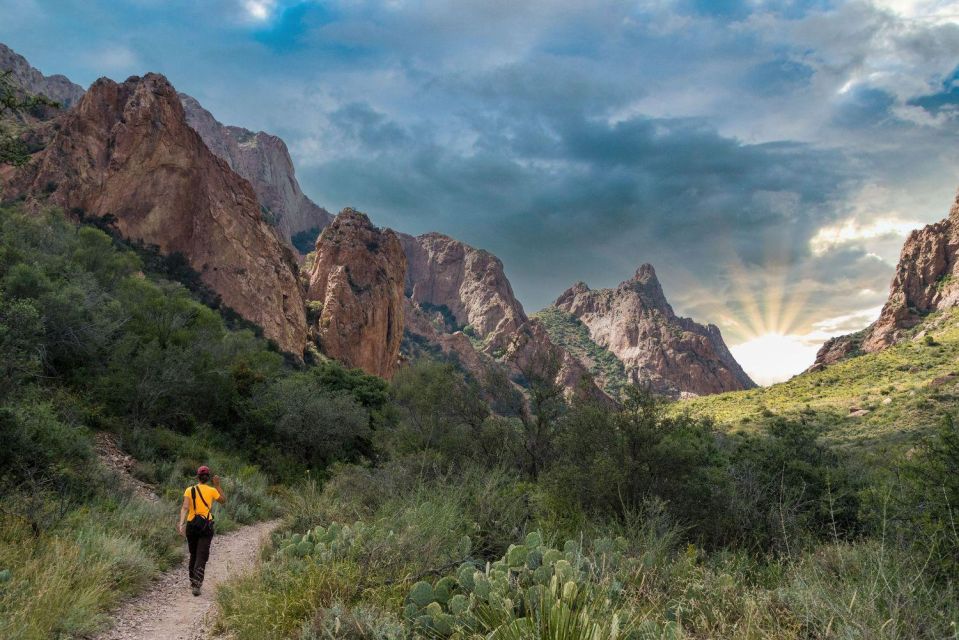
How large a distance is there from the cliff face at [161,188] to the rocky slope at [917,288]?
274 feet

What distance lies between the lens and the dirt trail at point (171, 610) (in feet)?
17.4

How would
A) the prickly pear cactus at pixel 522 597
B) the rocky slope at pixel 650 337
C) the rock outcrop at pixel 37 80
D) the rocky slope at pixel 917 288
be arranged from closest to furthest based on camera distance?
1. the prickly pear cactus at pixel 522 597
2. the rocky slope at pixel 917 288
3. the rock outcrop at pixel 37 80
4. the rocky slope at pixel 650 337

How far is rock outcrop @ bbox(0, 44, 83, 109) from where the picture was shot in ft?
312

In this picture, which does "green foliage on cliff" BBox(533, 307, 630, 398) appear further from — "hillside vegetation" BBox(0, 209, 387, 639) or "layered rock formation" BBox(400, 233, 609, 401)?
"hillside vegetation" BBox(0, 209, 387, 639)

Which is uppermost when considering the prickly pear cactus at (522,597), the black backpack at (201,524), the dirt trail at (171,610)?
the prickly pear cactus at (522,597)

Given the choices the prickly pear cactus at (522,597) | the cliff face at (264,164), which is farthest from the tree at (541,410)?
the cliff face at (264,164)

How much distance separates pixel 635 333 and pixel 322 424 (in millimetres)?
136137

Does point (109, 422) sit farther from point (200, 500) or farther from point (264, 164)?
point (264, 164)

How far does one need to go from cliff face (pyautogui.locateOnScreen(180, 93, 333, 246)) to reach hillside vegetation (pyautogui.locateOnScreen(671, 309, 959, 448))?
381ft

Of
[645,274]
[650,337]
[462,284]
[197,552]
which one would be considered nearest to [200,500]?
[197,552]

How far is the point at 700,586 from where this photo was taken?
3668mm

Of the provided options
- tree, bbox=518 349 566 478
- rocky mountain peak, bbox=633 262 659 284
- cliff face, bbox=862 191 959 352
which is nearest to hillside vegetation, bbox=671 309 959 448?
cliff face, bbox=862 191 959 352

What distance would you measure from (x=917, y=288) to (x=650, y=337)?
6699 centimetres

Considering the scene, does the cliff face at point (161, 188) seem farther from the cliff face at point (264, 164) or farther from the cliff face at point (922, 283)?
the cliff face at point (922, 283)
